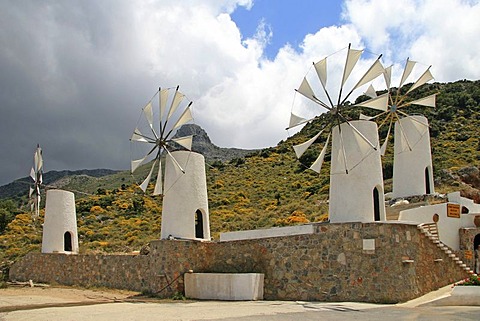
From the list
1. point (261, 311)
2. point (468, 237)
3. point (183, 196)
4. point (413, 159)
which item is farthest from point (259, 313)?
point (413, 159)

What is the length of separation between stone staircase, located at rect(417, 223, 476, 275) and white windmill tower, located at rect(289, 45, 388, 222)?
1509mm

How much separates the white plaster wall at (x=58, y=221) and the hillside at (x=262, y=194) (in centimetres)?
169

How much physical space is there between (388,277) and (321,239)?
2.34 metres

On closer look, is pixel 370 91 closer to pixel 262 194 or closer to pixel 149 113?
pixel 149 113

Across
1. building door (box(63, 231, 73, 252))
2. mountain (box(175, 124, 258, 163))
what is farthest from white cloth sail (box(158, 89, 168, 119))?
mountain (box(175, 124, 258, 163))

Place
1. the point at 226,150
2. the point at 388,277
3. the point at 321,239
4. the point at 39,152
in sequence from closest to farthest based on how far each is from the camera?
the point at 388,277 < the point at 321,239 < the point at 39,152 < the point at 226,150

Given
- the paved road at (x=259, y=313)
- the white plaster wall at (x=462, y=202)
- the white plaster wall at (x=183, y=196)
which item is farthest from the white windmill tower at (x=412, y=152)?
the paved road at (x=259, y=313)

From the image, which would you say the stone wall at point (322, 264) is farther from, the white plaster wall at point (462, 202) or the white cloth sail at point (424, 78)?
the white cloth sail at point (424, 78)

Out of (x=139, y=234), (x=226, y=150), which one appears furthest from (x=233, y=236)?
(x=226, y=150)

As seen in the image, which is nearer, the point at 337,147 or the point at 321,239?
the point at 321,239

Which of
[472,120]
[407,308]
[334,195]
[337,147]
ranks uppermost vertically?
[472,120]

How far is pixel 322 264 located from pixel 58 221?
15147 mm

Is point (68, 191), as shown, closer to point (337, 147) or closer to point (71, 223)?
point (71, 223)

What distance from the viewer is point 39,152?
3281 cm
